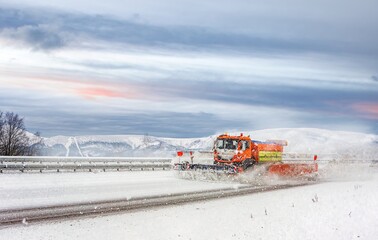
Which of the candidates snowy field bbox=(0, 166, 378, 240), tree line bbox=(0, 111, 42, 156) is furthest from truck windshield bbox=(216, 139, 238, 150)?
tree line bbox=(0, 111, 42, 156)

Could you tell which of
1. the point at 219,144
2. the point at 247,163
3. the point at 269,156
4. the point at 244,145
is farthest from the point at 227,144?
the point at 269,156

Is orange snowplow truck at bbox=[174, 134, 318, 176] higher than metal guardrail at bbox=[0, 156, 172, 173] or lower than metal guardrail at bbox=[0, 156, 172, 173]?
higher

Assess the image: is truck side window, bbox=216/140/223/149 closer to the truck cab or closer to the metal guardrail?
the truck cab

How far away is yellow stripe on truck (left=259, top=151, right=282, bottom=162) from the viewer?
86.6ft

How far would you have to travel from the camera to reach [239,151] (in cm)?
2527

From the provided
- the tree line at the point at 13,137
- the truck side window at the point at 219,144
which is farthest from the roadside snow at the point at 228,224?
the tree line at the point at 13,137

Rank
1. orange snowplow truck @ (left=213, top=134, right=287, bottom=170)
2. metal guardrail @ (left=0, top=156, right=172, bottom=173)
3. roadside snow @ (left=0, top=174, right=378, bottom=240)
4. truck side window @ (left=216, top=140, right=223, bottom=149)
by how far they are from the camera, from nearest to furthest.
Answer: roadside snow @ (left=0, top=174, right=378, bottom=240) < orange snowplow truck @ (left=213, top=134, right=287, bottom=170) < truck side window @ (left=216, top=140, right=223, bottom=149) < metal guardrail @ (left=0, top=156, right=172, bottom=173)

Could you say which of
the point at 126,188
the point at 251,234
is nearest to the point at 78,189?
the point at 126,188

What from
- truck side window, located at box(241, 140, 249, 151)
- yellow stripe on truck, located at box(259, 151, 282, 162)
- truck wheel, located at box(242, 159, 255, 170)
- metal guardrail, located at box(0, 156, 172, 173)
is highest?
truck side window, located at box(241, 140, 249, 151)

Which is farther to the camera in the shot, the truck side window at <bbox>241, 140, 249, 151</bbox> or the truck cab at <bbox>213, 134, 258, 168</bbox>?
the truck side window at <bbox>241, 140, 249, 151</bbox>

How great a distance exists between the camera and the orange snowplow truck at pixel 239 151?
25.1m

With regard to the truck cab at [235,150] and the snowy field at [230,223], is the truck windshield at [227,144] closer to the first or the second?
the truck cab at [235,150]

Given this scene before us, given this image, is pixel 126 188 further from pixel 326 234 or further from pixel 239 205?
pixel 326 234

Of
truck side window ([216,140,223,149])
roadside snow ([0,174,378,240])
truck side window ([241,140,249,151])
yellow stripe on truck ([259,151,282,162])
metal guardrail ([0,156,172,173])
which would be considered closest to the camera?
roadside snow ([0,174,378,240])
